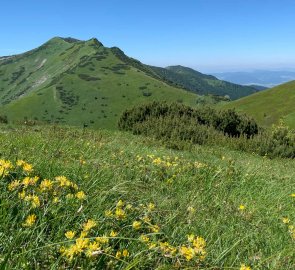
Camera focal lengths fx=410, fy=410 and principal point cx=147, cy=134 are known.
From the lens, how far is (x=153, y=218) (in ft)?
13.9

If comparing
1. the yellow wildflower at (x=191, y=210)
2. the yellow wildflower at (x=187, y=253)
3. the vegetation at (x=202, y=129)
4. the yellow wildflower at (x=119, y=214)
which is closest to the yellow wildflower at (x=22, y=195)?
the yellow wildflower at (x=119, y=214)

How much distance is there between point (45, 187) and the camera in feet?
11.7

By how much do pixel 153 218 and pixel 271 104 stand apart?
11043cm

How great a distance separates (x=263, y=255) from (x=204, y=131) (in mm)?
23452

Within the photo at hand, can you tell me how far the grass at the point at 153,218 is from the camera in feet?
9.45

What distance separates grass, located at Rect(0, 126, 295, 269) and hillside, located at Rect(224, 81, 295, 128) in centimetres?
8982

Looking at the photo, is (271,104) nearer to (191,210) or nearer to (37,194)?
(191,210)

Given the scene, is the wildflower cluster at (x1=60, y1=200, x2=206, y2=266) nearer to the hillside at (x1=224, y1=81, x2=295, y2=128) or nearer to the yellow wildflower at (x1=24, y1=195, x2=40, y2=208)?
the yellow wildflower at (x1=24, y1=195, x2=40, y2=208)

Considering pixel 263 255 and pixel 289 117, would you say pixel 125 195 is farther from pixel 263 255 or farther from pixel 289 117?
pixel 289 117

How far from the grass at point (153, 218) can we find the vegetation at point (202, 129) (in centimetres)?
1222

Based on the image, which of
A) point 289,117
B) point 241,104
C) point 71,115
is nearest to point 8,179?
point 289,117

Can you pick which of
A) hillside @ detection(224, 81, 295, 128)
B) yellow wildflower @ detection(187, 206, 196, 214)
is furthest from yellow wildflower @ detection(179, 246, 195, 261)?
hillside @ detection(224, 81, 295, 128)

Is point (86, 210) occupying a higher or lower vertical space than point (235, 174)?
higher

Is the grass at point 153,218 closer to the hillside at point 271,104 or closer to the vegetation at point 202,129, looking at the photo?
the vegetation at point 202,129
